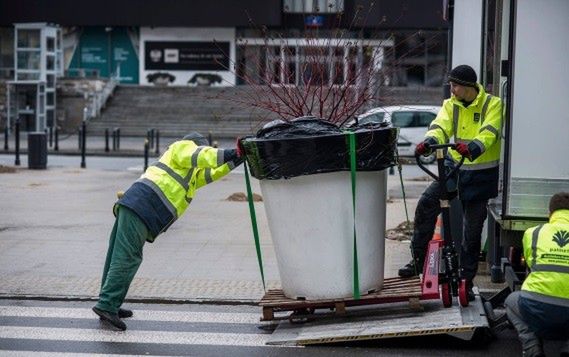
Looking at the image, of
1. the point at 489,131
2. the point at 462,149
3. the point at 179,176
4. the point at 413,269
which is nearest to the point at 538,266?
the point at 462,149

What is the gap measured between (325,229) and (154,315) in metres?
1.76

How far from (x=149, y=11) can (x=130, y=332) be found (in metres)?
47.6

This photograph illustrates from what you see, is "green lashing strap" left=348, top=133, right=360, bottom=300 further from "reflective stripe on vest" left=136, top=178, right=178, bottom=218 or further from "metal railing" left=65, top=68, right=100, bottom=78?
"metal railing" left=65, top=68, right=100, bottom=78

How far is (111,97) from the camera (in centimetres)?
5025

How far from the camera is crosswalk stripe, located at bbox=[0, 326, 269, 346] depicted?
27.8 ft

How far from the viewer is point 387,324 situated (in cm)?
827

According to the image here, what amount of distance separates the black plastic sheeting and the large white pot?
72 millimetres

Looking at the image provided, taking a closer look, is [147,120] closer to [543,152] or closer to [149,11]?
[149,11]

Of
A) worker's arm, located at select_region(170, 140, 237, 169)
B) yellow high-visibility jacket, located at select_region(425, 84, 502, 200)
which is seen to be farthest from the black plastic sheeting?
yellow high-visibility jacket, located at select_region(425, 84, 502, 200)

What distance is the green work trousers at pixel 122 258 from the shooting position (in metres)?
8.87

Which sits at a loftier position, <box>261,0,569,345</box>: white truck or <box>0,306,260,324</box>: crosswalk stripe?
<box>261,0,569,345</box>: white truck

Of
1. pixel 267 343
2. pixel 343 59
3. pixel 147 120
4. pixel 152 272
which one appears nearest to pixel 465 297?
pixel 267 343

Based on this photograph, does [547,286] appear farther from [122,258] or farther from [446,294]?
[122,258]

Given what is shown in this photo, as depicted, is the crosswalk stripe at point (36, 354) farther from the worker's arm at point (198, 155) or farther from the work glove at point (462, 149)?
the work glove at point (462, 149)
